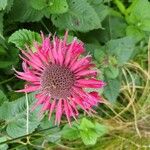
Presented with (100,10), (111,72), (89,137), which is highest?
(100,10)

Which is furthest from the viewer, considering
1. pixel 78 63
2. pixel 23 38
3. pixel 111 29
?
pixel 111 29

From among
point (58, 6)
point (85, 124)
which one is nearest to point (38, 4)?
point (58, 6)

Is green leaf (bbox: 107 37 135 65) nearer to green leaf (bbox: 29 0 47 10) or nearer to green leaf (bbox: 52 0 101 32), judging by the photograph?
green leaf (bbox: 52 0 101 32)

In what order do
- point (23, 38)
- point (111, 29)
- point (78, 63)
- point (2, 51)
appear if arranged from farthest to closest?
point (111, 29) → point (2, 51) → point (23, 38) → point (78, 63)

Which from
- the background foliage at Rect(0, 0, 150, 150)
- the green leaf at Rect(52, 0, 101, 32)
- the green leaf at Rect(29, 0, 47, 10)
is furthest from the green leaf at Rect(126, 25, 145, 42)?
the green leaf at Rect(29, 0, 47, 10)

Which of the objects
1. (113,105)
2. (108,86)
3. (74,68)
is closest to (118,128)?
(113,105)

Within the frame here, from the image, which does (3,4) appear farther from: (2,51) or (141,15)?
(141,15)

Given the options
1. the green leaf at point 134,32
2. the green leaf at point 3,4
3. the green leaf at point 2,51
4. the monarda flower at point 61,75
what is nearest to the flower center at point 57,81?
the monarda flower at point 61,75

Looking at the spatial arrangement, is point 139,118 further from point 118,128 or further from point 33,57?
point 33,57
